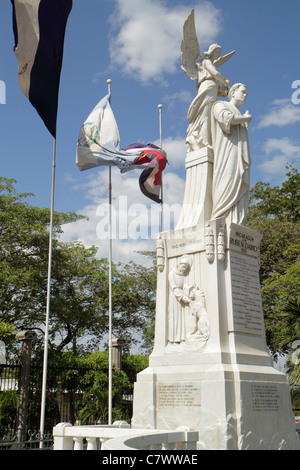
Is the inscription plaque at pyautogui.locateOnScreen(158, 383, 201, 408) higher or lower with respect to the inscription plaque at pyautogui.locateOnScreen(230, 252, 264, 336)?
lower

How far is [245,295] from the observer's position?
9.41 metres

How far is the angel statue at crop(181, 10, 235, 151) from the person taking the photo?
1066cm

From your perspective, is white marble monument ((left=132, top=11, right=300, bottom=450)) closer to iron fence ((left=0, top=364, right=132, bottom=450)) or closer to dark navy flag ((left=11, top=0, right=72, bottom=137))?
dark navy flag ((left=11, top=0, right=72, bottom=137))

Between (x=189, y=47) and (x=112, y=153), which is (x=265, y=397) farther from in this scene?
(x=112, y=153)

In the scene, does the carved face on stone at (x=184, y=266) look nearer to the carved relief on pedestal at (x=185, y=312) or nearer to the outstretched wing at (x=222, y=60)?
the carved relief on pedestal at (x=185, y=312)

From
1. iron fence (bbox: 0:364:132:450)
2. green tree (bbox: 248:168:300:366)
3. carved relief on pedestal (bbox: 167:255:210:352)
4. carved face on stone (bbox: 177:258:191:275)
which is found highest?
green tree (bbox: 248:168:300:366)

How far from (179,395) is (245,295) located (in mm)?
2238

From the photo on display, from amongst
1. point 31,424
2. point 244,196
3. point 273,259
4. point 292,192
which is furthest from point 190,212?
point 292,192

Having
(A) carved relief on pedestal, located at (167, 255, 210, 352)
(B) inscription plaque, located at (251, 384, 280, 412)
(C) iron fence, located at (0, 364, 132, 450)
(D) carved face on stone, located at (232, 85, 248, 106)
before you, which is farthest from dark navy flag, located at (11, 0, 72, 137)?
(B) inscription plaque, located at (251, 384, 280, 412)

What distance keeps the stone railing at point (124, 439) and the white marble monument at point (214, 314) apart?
6.49ft

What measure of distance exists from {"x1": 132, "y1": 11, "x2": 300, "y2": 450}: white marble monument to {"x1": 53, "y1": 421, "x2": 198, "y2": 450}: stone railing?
1977 mm

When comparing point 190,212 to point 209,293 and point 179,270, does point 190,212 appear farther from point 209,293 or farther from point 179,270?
point 209,293

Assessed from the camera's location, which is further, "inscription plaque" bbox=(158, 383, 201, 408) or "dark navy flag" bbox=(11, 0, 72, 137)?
"dark navy flag" bbox=(11, 0, 72, 137)
